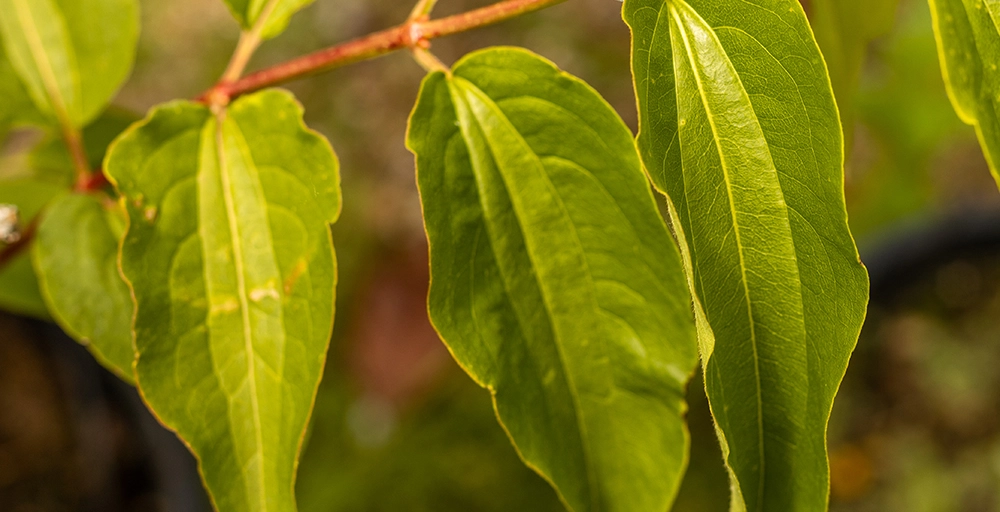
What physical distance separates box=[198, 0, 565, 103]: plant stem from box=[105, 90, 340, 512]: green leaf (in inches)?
1.8

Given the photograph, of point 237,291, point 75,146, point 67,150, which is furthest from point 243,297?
point 67,150

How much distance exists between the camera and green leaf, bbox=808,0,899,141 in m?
0.58

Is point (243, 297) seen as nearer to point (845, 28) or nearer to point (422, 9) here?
point (422, 9)

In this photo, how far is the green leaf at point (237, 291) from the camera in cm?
51

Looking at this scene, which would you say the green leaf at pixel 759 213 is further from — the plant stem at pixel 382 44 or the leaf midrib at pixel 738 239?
the plant stem at pixel 382 44

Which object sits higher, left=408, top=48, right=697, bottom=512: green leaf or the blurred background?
left=408, top=48, right=697, bottom=512: green leaf

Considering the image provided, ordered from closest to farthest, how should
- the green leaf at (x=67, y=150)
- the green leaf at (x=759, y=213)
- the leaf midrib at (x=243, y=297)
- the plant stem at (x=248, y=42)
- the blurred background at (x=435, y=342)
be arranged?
1. the green leaf at (x=759, y=213)
2. the leaf midrib at (x=243, y=297)
3. the plant stem at (x=248, y=42)
4. the green leaf at (x=67, y=150)
5. the blurred background at (x=435, y=342)

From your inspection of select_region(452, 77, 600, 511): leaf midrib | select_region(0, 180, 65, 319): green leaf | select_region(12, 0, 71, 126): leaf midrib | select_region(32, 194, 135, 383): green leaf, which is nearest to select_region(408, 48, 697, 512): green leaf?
select_region(452, 77, 600, 511): leaf midrib

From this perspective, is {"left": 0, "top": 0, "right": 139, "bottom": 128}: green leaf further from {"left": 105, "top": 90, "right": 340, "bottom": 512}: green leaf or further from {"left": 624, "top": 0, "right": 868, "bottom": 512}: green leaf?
{"left": 624, "top": 0, "right": 868, "bottom": 512}: green leaf

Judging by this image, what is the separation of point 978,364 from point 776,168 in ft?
4.24

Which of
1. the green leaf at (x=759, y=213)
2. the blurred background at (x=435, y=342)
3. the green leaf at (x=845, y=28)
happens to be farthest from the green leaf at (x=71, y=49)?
the green leaf at (x=845, y=28)

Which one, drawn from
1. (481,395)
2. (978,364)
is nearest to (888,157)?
(978,364)

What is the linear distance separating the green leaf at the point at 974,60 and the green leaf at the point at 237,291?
40cm

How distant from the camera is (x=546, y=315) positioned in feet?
1.68
